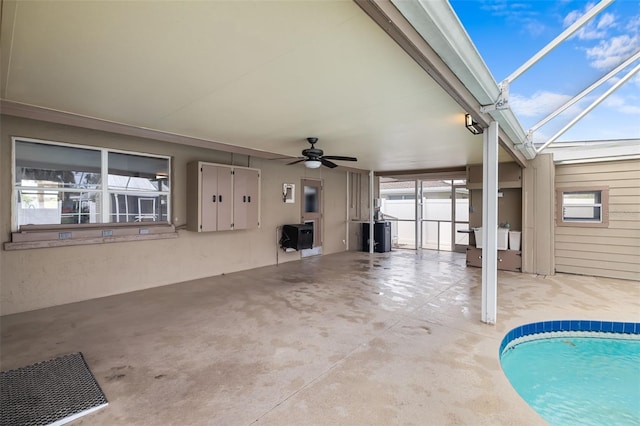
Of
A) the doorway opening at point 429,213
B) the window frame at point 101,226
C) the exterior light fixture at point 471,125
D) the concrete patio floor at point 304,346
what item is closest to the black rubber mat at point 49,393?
the concrete patio floor at point 304,346

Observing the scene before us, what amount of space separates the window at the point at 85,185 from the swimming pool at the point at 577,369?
541 centimetres

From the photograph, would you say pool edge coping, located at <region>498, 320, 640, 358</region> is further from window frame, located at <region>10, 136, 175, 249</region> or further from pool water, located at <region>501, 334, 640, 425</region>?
window frame, located at <region>10, 136, 175, 249</region>

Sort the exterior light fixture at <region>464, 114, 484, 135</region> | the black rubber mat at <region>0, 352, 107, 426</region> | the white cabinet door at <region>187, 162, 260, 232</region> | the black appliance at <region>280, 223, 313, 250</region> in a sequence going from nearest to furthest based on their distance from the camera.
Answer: the black rubber mat at <region>0, 352, 107, 426</region> < the exterior light fixture at <region>464, 114, 484, 135</region> < the white cabinet door at <region>187, 162, 260, 232</region> < the black appliance at <region>280, 223, 313, 250</region>

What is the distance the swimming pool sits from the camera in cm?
243

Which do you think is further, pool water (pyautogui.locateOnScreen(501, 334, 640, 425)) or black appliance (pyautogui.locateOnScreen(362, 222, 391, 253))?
black appliance (pyautogui.locateOnScreen(362, 222, 391, 253))

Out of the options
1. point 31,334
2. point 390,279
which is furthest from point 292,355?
point 390,279

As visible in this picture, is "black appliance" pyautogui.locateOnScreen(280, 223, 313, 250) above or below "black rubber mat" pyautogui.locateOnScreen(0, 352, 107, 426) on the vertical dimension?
above

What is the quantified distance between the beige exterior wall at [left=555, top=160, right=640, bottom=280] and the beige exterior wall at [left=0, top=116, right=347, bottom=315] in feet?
19.2

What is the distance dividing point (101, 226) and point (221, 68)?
349cm

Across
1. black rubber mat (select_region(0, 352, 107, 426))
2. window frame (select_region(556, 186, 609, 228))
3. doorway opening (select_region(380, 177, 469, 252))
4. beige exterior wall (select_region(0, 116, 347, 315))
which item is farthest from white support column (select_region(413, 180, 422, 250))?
black rubber mat (select_region(0, 352, 107, 426))

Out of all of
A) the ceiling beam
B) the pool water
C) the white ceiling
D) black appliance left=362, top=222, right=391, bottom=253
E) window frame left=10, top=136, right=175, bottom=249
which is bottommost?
the pool water

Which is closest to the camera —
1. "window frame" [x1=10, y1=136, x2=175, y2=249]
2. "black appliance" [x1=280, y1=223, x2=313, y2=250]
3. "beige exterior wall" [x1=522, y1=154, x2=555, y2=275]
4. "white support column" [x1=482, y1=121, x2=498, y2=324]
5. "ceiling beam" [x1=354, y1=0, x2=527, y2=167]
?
"ceiling beam" [x1=354, y1=0, x2=527, y2=167]

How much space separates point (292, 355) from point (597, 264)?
648 cm

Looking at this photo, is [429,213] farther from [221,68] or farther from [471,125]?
[221,68]
